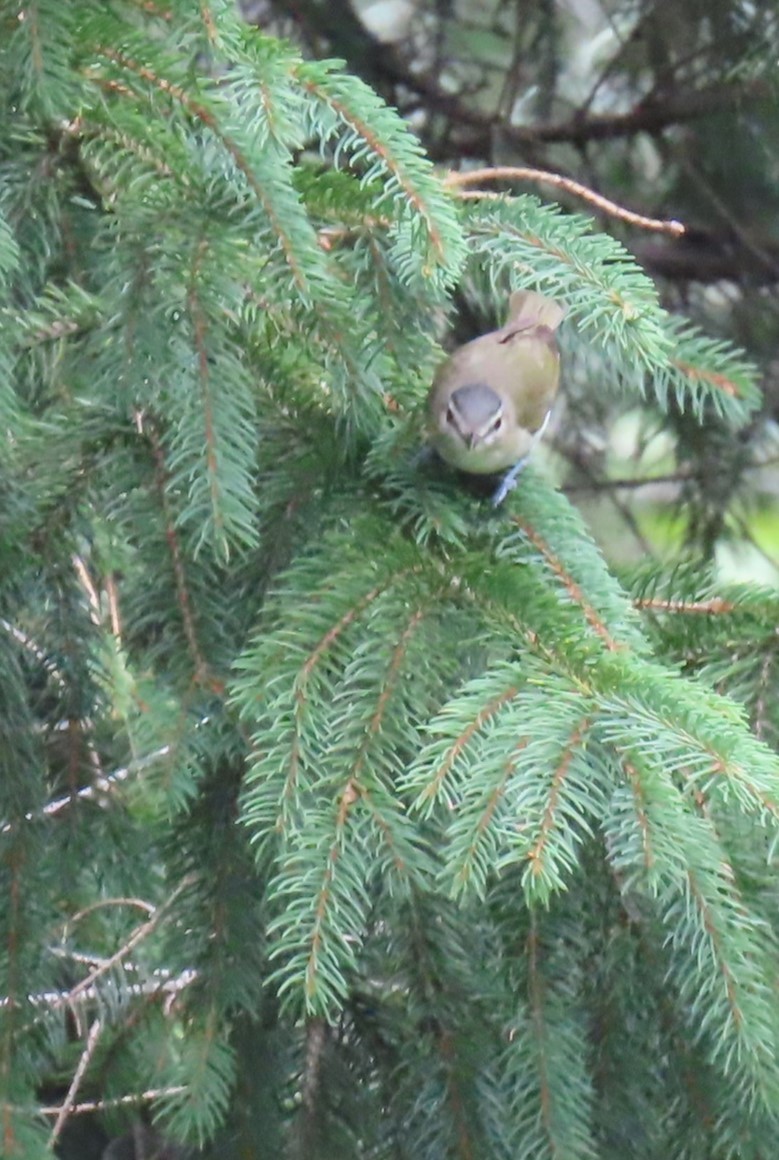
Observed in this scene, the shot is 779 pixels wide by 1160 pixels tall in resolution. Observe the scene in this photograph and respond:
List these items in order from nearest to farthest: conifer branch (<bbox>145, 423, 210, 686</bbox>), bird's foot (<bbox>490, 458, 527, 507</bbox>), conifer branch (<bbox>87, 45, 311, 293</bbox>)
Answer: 1. conifer branch (<bbox>87, 45, 311, 293</bbox>)
2. conifer branch (<bbox>145, 423, 210, 686</bbox>)
3. bird's foot (<bbox>490, 458, 527, 507</bbox>)

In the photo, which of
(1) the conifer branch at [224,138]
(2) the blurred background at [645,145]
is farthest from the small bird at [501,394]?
(2) the blurred background at [645,145]

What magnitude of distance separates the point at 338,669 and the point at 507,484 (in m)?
0.33

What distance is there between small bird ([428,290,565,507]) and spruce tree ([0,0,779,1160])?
38mm

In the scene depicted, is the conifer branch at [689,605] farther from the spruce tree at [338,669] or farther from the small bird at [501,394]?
the small bird at [501,394]

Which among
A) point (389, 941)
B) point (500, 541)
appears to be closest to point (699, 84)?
point (500, 541)

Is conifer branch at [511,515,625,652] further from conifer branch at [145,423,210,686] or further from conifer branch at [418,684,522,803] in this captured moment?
conifer branch at [145,423,210,686]

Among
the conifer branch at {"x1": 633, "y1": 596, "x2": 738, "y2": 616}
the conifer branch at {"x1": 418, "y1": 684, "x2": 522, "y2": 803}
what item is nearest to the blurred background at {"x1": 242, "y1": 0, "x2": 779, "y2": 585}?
the conifer branch at {"x1": 633, "y1": 596, "x2": 738, "y2": 616}

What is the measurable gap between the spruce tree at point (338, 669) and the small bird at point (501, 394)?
38 mm

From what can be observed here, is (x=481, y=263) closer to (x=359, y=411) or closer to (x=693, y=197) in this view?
(x=359, y=411)

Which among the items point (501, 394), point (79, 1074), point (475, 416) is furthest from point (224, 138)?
point (79, 1074)

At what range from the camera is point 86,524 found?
4.16ft

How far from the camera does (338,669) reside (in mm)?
1064

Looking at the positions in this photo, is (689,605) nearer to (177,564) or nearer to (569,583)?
(569,583)

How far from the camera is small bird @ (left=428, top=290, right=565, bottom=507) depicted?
1.31 m
